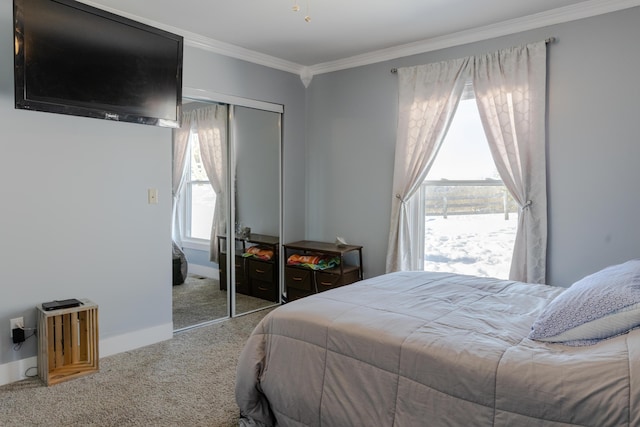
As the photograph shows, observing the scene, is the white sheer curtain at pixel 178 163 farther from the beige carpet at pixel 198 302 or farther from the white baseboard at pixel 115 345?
the white baseboard at pixel 115 345

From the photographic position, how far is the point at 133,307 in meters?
3.43

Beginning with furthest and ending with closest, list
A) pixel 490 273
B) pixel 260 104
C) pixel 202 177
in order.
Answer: pixel 260 104, pixel 202 177, pixel 490 273

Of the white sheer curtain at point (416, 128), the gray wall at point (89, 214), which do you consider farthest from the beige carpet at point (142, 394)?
the white sheer curtain at point (416, 128)

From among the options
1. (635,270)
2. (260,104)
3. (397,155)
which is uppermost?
(260,104)

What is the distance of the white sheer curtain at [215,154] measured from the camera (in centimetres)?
390

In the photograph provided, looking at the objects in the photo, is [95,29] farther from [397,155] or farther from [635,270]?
[635,270]

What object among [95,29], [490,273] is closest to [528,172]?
[490,273]

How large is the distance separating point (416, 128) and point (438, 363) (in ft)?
8.69

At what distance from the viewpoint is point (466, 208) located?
12.4ft

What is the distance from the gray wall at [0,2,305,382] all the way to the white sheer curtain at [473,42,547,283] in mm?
2324

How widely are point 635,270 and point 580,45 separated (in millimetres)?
1913

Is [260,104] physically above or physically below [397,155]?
above

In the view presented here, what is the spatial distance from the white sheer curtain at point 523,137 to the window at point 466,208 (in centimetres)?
20

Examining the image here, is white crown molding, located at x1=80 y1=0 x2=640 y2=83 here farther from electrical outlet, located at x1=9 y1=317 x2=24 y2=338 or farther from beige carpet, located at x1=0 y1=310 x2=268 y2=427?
beige carpet, located at x1=0 y1=310 x2=268 y2=427
